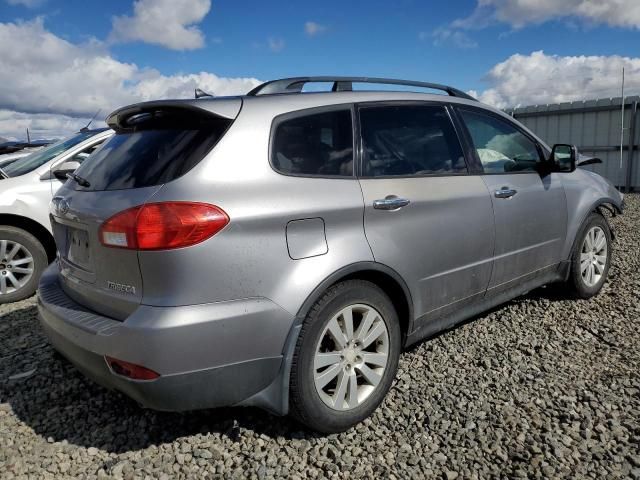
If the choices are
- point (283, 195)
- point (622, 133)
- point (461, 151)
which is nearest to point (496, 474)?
point (283, 195)

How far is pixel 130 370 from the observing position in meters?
2.11

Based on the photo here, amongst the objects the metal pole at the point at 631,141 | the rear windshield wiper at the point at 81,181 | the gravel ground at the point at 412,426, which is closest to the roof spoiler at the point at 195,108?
the rear windshield wiper at the point at 81,181

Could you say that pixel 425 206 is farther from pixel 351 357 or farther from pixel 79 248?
pixel 79 248

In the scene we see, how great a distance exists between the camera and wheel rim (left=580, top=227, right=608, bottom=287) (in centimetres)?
430

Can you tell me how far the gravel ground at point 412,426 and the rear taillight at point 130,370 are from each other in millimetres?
559

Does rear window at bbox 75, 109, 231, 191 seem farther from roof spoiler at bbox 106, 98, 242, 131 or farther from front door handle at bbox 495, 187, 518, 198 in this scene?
front door handle at bbox 495, 187, 518, 198

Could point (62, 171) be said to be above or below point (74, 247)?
above

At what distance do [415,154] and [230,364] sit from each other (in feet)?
5.29

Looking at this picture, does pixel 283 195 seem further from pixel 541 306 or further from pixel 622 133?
pixel 622 133

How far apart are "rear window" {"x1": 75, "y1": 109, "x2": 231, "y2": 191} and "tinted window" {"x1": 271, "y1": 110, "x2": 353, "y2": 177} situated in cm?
29

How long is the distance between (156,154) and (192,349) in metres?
0.90

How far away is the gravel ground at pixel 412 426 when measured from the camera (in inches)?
92.7

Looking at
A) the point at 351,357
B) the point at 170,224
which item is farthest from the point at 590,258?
the point at 170,224

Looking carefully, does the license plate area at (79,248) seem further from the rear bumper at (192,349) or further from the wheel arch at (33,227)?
the wheel arch at (33,227)
